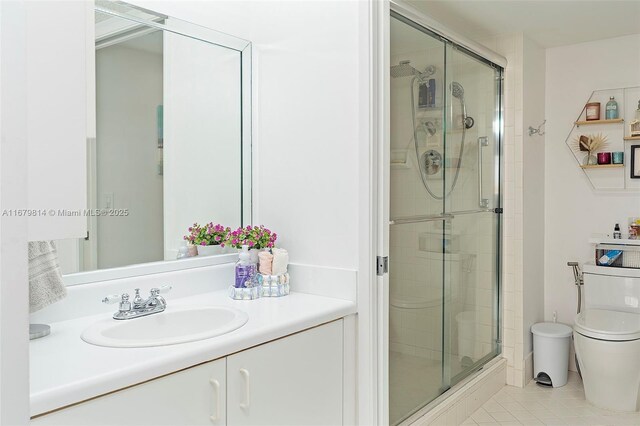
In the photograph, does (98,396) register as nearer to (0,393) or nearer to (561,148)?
(0,393)

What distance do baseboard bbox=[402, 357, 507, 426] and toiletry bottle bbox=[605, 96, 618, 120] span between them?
1.68 m

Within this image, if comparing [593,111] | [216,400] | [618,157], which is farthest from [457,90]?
[216,400]

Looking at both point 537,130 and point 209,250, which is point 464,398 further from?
Result: point 537,130

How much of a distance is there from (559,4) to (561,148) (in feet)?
3.52

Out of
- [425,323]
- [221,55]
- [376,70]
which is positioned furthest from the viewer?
[425,323]

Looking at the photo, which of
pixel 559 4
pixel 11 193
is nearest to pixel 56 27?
pixel 11 193

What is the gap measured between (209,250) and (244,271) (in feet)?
0.80

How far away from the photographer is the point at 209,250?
2115mm

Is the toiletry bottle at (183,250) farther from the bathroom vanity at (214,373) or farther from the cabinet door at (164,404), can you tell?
the cabinet door at (164,404)

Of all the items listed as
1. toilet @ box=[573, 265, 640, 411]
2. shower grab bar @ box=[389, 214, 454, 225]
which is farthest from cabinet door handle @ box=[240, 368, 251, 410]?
toilet @ box=[573, 265, 640, 411]

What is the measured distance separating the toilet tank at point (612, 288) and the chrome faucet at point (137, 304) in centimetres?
263

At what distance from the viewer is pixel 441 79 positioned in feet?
8.18

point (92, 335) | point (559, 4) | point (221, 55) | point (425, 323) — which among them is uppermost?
point (559, 4)

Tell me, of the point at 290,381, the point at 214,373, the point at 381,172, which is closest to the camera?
the point at 214,373
